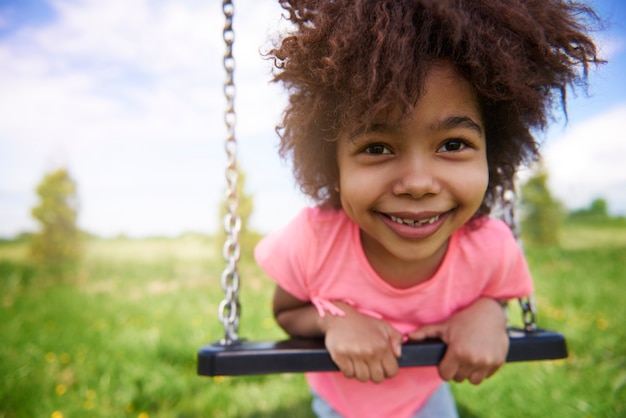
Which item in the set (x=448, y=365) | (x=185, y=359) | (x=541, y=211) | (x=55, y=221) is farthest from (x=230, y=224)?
(x=541, y=211)

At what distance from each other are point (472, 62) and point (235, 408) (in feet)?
6.54

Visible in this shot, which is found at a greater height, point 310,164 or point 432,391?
point 310,164

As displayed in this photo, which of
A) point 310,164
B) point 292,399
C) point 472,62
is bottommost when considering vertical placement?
point 292,399

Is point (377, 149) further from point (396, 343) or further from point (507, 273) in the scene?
point (507, 273)

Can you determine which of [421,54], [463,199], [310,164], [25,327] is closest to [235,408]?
[310,164]

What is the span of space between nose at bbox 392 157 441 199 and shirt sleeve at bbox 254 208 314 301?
1.89 feet

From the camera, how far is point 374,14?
1299 millimetres

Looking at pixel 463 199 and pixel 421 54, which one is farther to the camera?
pixel 463 199

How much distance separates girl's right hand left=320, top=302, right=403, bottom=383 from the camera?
1483mm

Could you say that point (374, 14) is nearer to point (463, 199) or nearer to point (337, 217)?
point (463, 199)

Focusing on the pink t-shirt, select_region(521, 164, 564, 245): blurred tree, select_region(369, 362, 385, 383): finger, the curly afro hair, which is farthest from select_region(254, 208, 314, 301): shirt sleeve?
select_region(521, 164, 564, 245): blurred tree

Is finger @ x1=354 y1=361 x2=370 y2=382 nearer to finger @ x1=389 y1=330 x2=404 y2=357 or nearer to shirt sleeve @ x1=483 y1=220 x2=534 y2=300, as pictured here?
finger @ x1=389 y1=330 x2=404 y2=357

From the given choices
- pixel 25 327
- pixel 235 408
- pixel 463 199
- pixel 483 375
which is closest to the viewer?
pixel 463 199

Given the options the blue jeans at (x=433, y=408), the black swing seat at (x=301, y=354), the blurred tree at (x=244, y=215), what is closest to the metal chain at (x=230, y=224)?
the black swing seat at (x=301, y=354)
